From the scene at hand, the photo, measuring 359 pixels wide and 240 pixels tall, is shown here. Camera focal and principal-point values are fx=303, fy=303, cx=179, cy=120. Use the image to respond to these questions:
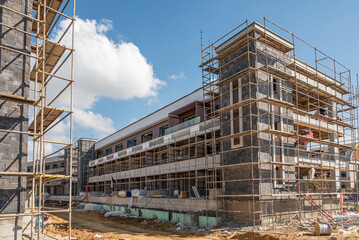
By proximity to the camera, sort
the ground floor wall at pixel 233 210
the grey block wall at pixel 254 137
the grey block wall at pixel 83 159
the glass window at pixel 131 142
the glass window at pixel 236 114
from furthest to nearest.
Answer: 1. the grey block wall at pixel 83 159
2. the glass window at pixel 131 142
3. the glass window at pixel 236 114
4. the grey block wall at pixel 254 137
5. the ground floor wall at pixel 233 210

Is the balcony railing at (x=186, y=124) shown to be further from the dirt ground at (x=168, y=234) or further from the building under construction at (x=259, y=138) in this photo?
the dirt ground at (x=168, y=234)

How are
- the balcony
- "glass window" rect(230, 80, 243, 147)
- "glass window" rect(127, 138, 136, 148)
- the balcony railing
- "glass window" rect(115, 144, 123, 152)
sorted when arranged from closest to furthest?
1. "glass window" rect(230, 80, 243, 147)
2. the balcony
3. the balcony railing
4. "glass window" rect(127, 138, 136, 148)
5. "glass window" rect(115, 144, 123, 152)

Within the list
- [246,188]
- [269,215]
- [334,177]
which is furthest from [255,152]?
[334,177]

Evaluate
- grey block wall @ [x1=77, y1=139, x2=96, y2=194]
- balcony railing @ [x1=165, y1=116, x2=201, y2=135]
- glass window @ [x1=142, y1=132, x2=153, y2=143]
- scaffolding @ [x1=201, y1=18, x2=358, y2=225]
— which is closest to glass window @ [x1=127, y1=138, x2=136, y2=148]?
glass window @ [x1=142, y1=132, x2=153, y2=143]

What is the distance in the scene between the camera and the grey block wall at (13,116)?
36.1ft

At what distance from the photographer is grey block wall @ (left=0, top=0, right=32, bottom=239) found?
11000mm

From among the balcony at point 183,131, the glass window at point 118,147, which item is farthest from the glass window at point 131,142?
the balcony at point 183,131

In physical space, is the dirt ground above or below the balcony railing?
below

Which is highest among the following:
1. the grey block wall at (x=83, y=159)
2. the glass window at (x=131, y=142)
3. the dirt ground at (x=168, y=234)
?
the glass window at (x=131, y=142)

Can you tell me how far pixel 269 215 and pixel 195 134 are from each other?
9936 mm

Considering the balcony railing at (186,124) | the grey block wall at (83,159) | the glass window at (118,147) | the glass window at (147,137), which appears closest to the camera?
the balcony railing at (186,124)

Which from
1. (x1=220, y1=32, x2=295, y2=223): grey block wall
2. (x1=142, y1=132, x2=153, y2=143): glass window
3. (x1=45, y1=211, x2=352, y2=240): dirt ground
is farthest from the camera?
(x1=142, y1=132, x2=153, y2=143): glass window

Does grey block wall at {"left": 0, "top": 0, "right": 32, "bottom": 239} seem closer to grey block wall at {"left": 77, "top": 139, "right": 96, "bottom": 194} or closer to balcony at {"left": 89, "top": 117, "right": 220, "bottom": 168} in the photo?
balcony at {"left": 89, "top": 117, "right": 220, "bottom": 168}

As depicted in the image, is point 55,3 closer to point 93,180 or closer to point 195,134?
point 195,134
